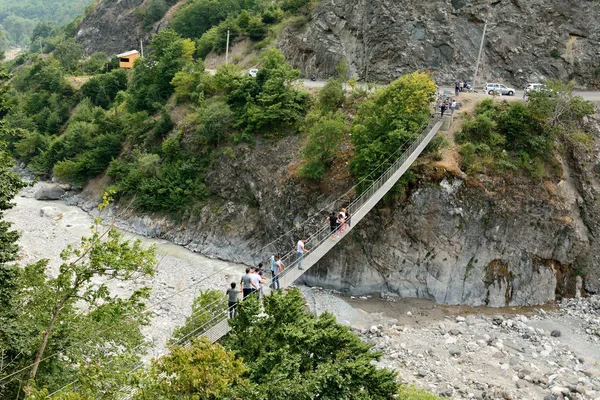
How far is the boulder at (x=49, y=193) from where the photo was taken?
32.7 m

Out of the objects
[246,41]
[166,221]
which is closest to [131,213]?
[166,221]

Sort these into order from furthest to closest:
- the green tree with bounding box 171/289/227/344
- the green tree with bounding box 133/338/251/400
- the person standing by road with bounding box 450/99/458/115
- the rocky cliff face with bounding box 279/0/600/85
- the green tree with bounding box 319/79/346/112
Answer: the rocky cliff face with bounding box 279/0/600/85, the green tree with bounding box 319/79/346/112, the person standing by road with bounding box 450/99/458/115, the green tree with bounding box 171/289/227/344, the green tree with bounding box 133/338/251/400

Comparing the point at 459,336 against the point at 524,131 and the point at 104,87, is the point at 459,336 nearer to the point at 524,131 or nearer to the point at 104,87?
the point at 524,131

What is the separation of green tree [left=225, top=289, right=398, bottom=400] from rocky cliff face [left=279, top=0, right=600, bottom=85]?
2477cm

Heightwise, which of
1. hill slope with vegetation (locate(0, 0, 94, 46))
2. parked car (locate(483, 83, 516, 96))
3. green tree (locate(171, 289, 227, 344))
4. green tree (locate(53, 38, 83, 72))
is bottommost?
green tree (locate(171, 289, 227, 344))

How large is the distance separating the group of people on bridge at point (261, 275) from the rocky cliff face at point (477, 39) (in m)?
17.2

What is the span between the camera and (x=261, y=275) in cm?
1331

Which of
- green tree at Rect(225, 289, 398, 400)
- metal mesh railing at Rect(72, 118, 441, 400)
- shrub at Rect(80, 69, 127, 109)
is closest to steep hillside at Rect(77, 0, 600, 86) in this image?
metal mesh railing at Rect(72, 118, 441, 400)

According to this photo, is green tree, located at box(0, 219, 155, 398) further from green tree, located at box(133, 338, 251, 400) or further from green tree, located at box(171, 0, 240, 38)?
green tree, located at box(171, 0, 240, 38)

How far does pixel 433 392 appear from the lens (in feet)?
48.4

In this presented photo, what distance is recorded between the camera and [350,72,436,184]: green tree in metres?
20.7

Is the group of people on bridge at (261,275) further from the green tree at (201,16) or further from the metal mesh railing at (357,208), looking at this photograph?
the green tree at (201,16)

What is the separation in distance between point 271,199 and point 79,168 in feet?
56.1

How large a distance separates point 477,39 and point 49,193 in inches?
1282
